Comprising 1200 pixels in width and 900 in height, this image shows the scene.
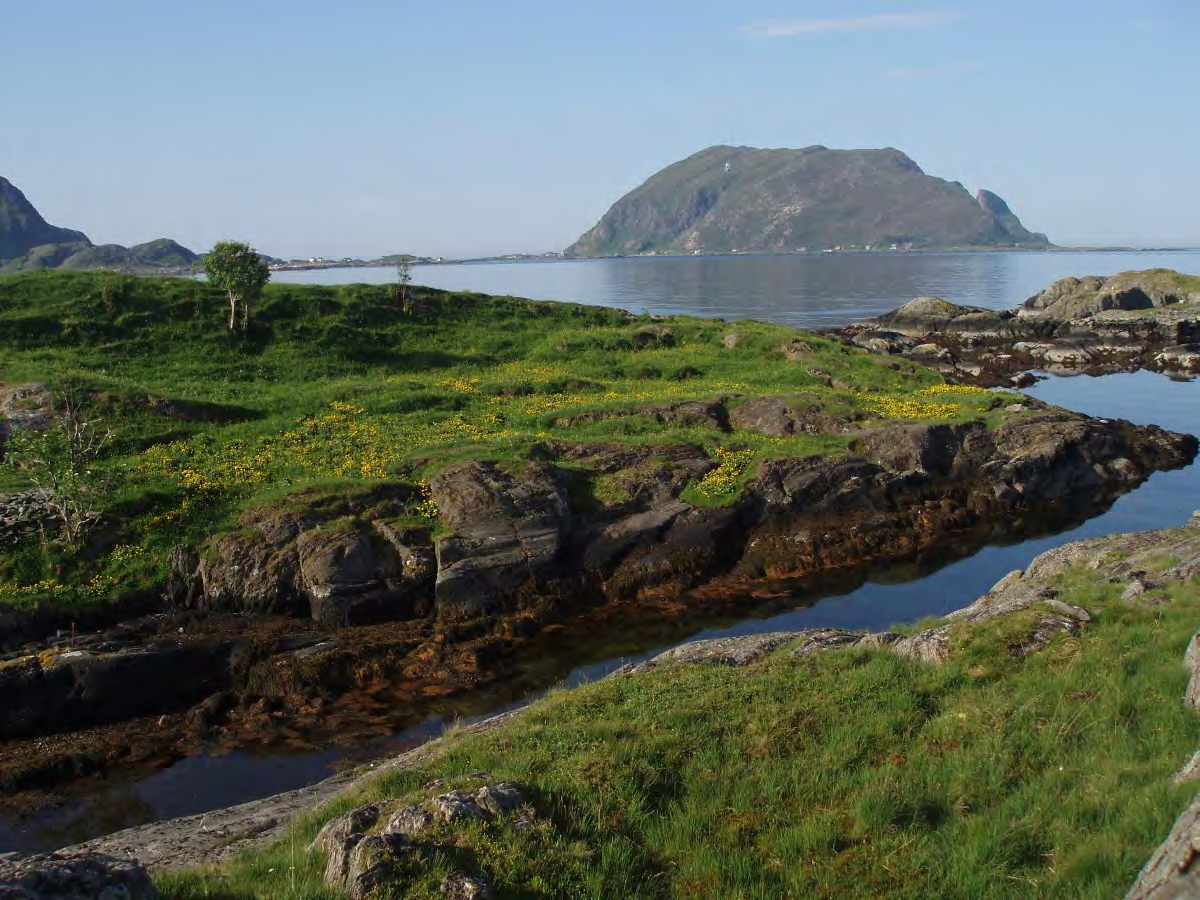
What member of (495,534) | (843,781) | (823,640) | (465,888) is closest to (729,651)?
(823,640)

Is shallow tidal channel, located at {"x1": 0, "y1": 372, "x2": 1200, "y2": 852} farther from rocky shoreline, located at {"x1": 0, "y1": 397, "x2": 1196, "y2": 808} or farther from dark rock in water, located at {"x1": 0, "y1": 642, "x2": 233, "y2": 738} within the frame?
dark rock in water, located at {"x1": 0, "y1": 642, "x2": 233, "y2": 738}

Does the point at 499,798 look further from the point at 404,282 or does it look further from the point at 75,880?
the point at 404,282

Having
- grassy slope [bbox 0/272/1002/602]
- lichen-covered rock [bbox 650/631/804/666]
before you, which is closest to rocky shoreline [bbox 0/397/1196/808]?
grassy slope [bbox 0/272/1002/602]

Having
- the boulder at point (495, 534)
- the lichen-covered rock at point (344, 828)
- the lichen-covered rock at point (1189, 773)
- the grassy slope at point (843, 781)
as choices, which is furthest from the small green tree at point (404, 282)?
the lichen-covered rock at point (1189, 773)

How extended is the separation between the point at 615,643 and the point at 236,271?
1560 inches

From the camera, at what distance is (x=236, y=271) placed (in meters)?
53.6

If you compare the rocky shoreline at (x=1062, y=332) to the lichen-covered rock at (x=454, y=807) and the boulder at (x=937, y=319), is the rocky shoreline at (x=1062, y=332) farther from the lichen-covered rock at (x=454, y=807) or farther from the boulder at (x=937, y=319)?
the lichen-covered rock at (x=454, y=807)

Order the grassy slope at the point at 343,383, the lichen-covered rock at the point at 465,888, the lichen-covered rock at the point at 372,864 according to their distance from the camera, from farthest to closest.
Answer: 1. the grassy slope at the point at 343,383
2. the lichen-covered rock at the point at 372,864
3. the lichen-covered rock at the point at 465,888

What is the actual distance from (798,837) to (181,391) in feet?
146

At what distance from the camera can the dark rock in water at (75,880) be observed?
7867 mm

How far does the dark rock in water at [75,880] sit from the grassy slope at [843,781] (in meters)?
1.45

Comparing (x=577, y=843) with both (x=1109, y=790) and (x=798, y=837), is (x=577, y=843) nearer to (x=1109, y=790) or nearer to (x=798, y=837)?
(x=798, y=837)

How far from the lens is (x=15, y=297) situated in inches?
2152

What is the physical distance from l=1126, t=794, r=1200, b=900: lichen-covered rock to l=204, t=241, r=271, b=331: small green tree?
5579 centimetres
